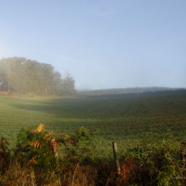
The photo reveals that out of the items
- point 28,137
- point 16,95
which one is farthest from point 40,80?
point 28,137

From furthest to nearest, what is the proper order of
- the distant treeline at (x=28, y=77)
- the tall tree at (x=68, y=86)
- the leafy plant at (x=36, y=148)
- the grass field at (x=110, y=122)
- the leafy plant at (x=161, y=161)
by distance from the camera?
the tall tree at (x=68, y=86) → the distant treeline at (x=28, y=77) → the grass field at (x=110, y=122) → the leafy plant at (x=36, y=148) → the leafy plant at (x=161, y=161)

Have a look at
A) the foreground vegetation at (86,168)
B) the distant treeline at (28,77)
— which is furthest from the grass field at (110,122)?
the distant treeline at (28,77)

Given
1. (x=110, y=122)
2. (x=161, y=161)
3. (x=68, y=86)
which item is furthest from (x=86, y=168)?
(x=68, y=86)

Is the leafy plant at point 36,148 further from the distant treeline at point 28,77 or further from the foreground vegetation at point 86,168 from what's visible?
the distant treeline at point 28,77

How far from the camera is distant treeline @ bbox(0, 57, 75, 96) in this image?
60.9 metres

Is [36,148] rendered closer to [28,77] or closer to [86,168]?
[86,168]

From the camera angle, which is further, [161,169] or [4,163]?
[4,163]

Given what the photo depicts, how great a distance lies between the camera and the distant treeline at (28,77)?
60.9 metres

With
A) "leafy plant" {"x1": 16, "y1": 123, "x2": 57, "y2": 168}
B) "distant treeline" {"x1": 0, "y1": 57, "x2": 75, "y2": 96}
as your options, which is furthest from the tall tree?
"leafy plant" {"x1": 16, "y1": 123, "x2": 57, "y2": 168}

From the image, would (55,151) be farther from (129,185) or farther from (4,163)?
(129,185)

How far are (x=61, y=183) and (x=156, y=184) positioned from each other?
2.00 metres

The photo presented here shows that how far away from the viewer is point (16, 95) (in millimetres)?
61500

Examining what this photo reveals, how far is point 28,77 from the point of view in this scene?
6806 centimetres

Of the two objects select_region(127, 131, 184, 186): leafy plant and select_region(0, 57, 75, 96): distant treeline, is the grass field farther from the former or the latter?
select_region(0, 57, 75, 96): distant treeline
